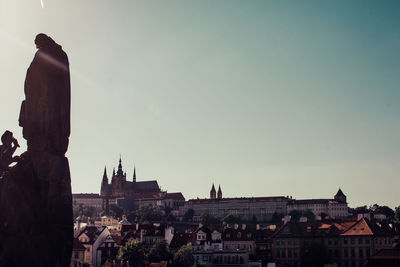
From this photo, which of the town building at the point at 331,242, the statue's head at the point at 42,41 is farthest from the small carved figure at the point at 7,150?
the town building at the point at 331,242

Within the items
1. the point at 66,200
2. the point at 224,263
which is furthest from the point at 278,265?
the point at 66,200

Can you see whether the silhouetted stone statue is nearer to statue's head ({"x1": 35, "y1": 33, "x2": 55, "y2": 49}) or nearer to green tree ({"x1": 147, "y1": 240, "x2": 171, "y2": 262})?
statue's head ({"x1": 35, "y1": 33, "x2": 55, "y2": 49})

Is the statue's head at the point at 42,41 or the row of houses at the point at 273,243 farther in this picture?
the row of houses at the point at 273,243

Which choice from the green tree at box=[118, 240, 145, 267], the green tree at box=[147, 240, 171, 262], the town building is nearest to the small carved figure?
the green tree at box=[118, 240, 145, 267]

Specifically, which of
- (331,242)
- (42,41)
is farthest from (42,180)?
(331,242)

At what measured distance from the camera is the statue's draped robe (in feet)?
58.6

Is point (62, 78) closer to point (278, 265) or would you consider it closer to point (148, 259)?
point (148, 259)

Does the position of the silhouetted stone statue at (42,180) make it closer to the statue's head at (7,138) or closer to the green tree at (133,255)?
the statue's head at (7,138)

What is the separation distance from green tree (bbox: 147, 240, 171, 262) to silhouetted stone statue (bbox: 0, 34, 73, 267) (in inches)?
2610

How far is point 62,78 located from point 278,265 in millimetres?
73005

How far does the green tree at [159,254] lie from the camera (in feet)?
272

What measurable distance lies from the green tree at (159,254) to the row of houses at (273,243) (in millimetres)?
4808

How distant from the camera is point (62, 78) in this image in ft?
60.7

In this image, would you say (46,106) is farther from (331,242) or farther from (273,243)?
(331,242)
